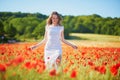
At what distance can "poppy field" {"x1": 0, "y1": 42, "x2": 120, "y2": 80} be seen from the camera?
2168mm

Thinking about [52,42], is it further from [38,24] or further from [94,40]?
[94,40]

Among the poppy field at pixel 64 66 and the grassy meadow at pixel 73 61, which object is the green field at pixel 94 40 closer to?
the grassy meadow at pixel 73 61

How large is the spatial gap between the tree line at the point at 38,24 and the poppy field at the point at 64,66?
23 cm

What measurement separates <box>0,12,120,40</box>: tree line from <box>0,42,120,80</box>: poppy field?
0.23 metres

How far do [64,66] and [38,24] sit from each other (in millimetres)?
1475

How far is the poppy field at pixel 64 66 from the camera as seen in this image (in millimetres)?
2168

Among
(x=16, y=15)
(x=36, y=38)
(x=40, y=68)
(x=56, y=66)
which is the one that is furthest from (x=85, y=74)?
(x=16, y=15)

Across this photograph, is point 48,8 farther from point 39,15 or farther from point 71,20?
point 71,20

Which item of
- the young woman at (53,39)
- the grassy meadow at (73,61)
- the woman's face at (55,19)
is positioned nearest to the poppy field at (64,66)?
the grassy meadow at (73,61)

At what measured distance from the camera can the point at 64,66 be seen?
3520 mm

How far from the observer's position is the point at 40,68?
237 centimetres

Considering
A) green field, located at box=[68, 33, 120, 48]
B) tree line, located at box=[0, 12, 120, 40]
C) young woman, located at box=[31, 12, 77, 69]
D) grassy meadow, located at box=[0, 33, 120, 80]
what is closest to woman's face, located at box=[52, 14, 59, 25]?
young woman, located at box=[31, 12, 77, 69]

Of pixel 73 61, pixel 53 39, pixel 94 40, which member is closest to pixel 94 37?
pixel 94 40

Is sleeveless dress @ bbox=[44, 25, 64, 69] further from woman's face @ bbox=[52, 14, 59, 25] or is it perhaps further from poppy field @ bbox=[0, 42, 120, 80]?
poppy field @ bbox=[0, 42, 120, 80]
